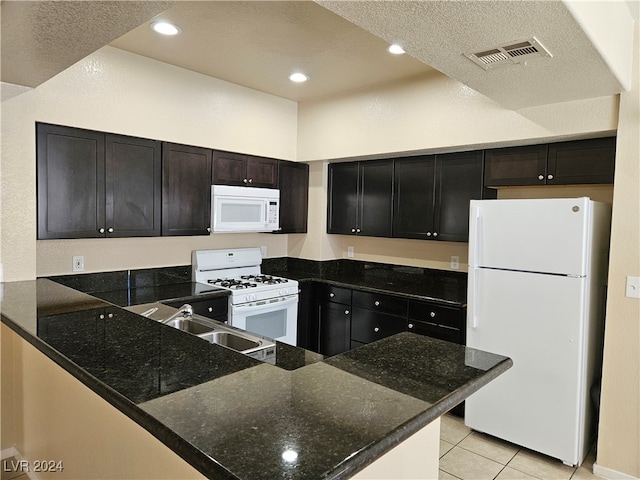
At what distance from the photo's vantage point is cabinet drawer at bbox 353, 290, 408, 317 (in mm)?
3684

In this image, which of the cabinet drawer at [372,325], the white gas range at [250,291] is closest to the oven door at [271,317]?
the white gas range at [250,291]

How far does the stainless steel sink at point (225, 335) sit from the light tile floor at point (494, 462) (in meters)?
1.49

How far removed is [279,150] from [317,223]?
864mm

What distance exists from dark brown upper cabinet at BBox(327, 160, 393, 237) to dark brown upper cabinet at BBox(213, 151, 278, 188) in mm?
665

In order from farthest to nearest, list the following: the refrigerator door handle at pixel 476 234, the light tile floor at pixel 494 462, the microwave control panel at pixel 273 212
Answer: the microwave control panel at pixel 273 212 → the refrigerator door handle at pixel 476 234 → the light tile floor at pixel 494 462

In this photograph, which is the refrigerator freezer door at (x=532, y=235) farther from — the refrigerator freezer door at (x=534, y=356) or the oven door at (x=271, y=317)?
the oven door at (x=271, y=317)

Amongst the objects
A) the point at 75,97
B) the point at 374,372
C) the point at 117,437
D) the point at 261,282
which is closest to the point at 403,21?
the point at 374,372

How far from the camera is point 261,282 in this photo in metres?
4.09

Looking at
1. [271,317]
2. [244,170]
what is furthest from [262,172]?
[271,317]

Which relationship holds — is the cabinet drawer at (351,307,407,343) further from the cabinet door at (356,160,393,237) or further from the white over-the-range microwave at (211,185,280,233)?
the white over-the-range microwave at (211,185,280,233)

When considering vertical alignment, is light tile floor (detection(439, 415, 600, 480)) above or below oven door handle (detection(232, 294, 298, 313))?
below

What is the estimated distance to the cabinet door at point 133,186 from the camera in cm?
323

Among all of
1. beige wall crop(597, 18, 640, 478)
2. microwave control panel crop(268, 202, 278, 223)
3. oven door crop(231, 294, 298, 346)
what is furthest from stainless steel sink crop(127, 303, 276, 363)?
beige wall crop(597, 18, 640, 478)

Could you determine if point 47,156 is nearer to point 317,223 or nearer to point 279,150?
point 279,150
